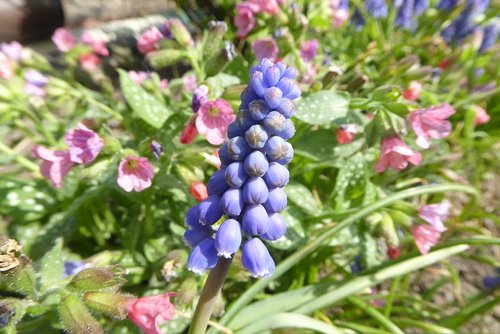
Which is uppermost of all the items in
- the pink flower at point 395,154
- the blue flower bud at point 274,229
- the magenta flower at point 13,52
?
the magenta flower at point 13,52

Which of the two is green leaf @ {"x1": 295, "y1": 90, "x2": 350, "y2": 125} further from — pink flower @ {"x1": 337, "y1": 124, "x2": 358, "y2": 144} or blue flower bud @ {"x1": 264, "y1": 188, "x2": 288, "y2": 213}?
blue flower bud @ {"x1": 264, "y1": 188, "x2": 288, "y2": 213}

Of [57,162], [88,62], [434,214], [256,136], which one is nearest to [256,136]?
[256,136]

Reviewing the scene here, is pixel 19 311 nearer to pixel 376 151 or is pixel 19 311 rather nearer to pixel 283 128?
pixel 283 128

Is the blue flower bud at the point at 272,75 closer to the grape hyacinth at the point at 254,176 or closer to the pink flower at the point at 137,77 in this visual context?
the grape hyacinth at the point at 254,176

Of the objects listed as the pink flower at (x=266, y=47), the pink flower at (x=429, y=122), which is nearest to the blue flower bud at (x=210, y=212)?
the pink flower at (x=429, y=122)

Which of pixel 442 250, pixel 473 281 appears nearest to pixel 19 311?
pixel 442 250
